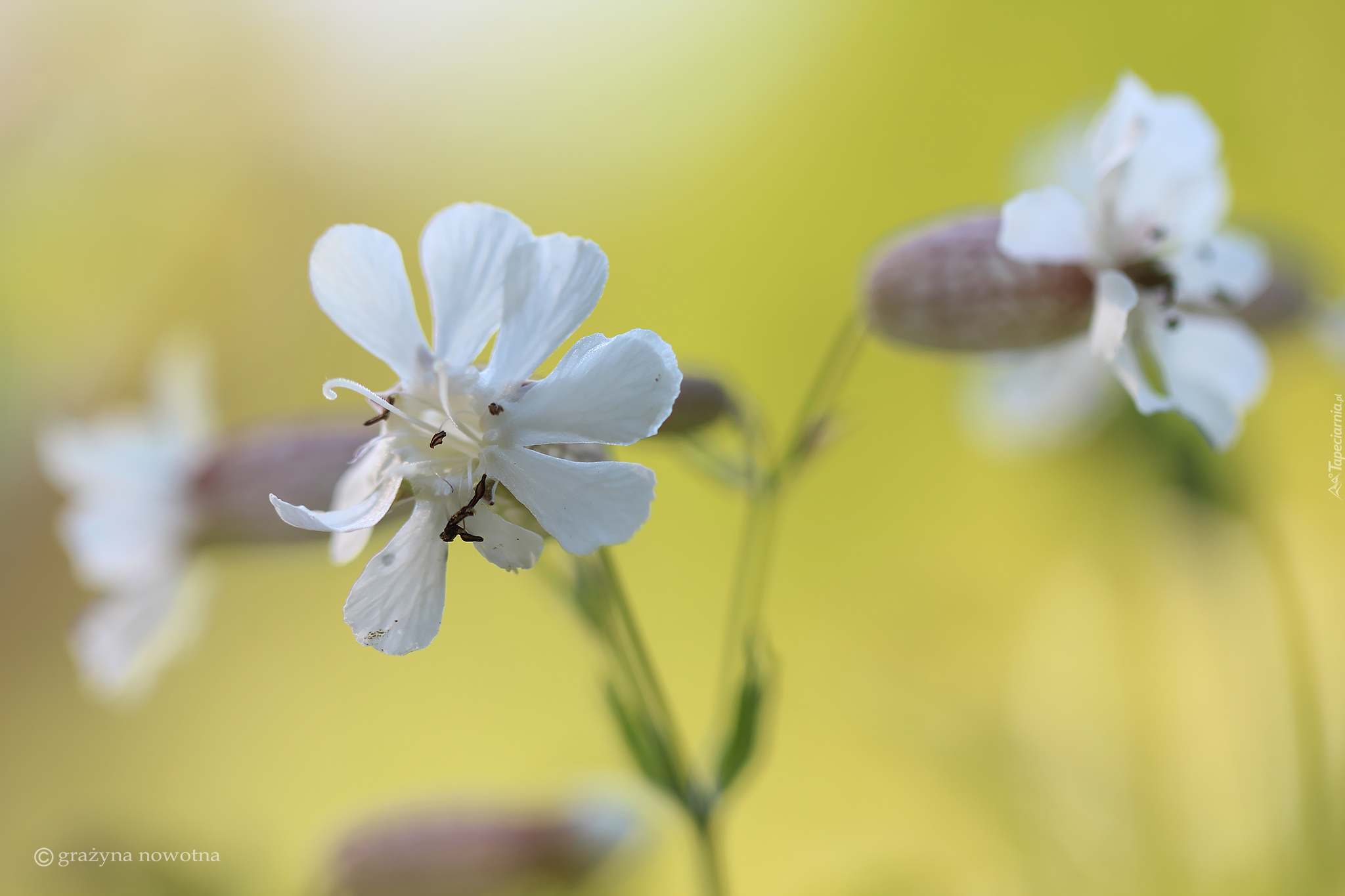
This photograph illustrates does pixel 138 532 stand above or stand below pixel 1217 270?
below

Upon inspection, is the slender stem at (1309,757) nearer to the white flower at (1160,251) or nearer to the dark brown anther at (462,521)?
the white flower at (1160,251)

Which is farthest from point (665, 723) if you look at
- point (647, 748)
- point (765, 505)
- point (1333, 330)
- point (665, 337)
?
point (665, 337)

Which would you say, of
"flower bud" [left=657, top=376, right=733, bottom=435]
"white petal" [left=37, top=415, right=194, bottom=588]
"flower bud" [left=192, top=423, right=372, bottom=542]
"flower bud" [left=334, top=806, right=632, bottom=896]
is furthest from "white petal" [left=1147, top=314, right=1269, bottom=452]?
"white petal" [left=37, top=415, right=194, bottom=588]

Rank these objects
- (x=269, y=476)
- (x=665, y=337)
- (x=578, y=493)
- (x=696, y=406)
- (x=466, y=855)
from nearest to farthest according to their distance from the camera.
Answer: (x=578, y=493), (x=696, y=406), (x=269, y=476), (x=466, y=855), (x=665, y=337)

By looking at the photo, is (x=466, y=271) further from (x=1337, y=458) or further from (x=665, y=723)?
(x=1337, y=458)

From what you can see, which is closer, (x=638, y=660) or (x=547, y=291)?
(x=547, y=291)

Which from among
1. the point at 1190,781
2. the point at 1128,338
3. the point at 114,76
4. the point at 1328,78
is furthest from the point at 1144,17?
the point at 114,76
